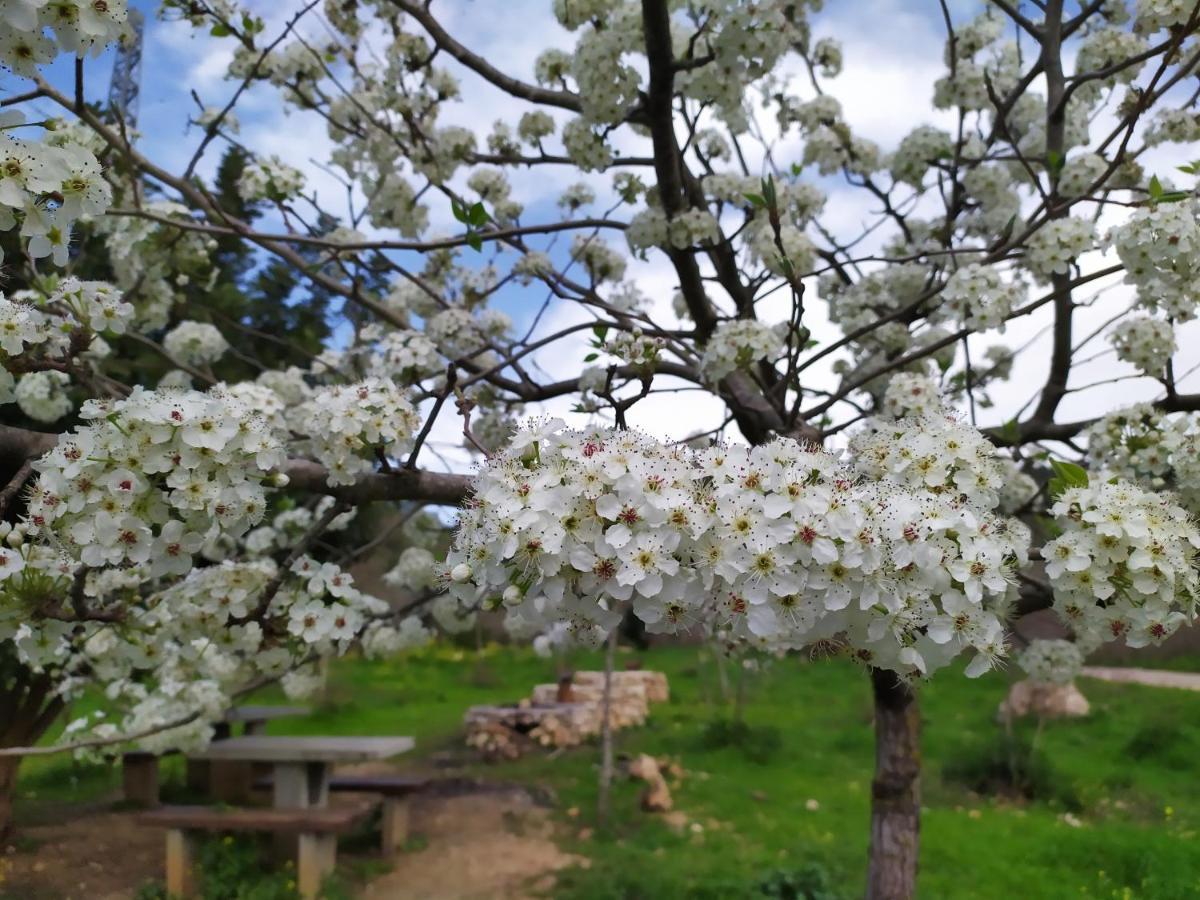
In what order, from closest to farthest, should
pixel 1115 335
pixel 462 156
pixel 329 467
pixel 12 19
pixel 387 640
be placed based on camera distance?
pixel 12 19 < pixel 329 467 < pixel 1115 335 < pixel 462 156 < pixel 387 640

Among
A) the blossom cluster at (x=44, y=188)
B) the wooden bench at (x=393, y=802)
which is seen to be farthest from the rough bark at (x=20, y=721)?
the blossom cluster at (x=44, y=188)

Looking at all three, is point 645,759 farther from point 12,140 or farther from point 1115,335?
point 12,140

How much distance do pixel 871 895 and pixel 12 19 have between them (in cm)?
345

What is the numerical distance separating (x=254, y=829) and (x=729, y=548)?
192 inches

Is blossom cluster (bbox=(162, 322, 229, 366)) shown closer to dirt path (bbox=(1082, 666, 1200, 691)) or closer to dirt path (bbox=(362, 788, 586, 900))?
dirt path (bbox=(362, 788, 586, 900))

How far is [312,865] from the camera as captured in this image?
198 inches

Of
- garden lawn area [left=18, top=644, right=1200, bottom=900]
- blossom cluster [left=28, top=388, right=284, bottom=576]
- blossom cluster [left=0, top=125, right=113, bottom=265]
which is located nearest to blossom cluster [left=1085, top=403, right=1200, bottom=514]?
blossom cluster [left=28, top=388, right=284, bottom=576]

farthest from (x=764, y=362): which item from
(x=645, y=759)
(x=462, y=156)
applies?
(x=645, y=759)

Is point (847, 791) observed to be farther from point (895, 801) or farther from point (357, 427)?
point (357, 427)

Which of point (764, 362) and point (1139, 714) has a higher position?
point (764, 362)

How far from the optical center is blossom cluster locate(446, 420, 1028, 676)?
1.28 m

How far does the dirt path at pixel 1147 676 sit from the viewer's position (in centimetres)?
1038

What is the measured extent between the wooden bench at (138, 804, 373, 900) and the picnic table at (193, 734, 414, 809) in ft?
1.53

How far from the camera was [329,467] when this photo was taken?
84.8 inches
